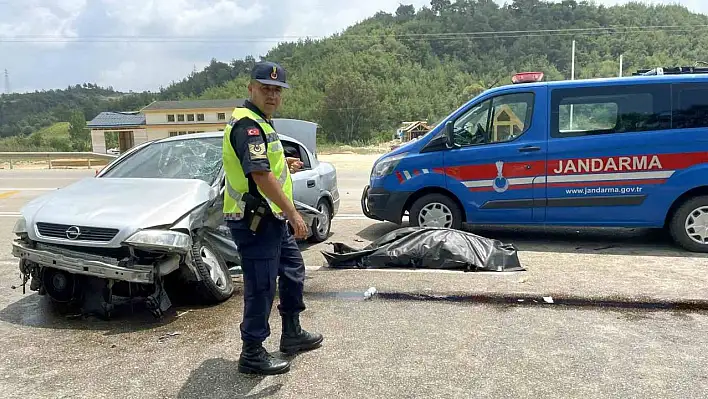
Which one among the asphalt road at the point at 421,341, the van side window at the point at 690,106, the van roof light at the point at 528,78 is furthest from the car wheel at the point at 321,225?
the van side window at the point at 690,106

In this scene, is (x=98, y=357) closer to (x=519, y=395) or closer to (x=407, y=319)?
(x=407, y=319)

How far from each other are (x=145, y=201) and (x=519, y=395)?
10.4ft

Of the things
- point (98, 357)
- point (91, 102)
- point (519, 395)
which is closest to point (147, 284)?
point (98, 357)

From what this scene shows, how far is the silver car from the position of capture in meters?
4.09

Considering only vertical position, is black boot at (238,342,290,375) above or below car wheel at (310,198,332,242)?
A: below

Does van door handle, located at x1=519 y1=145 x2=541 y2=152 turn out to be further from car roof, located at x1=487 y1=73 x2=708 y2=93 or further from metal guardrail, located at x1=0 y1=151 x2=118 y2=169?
metal guardrail, located at x1=0 y1=151 x2=118 y2=169

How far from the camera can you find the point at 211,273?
15.5 ft

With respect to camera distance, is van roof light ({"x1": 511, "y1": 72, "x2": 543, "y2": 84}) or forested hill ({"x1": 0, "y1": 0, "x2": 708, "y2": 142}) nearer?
van roof light ({"x1": 511, "y1": 72, "x2": 543, "y2": 84})

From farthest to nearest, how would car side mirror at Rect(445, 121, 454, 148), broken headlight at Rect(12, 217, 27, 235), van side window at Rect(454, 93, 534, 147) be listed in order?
car side mirror at Rect(445, 121, 454, 148), van side window at Rect(454, 93, 534, 147), broken headlight at Rect(12, 217, 27, 235)

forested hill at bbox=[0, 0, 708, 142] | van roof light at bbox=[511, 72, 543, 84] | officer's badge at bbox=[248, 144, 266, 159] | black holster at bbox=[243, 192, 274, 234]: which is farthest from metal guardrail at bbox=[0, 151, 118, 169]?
forested hill at bbox=[0, 0, 708, 142]

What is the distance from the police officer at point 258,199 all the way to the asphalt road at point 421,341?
1.01 feet

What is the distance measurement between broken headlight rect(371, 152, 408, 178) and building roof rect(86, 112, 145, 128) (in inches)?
2408

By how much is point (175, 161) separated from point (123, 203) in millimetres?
1163

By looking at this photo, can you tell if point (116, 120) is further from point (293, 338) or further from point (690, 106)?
point (293, 338)
